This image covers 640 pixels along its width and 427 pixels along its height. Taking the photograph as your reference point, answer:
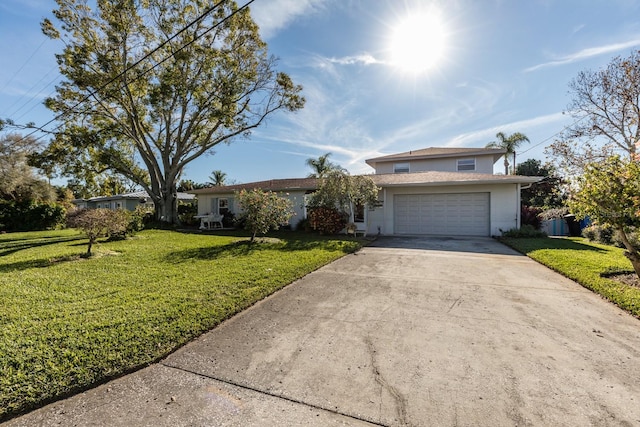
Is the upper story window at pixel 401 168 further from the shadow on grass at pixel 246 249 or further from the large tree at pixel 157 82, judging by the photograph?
the shadow on grass at pixel 246 249

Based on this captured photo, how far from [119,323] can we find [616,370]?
18.6 feet

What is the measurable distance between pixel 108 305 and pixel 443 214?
→ 13994mm

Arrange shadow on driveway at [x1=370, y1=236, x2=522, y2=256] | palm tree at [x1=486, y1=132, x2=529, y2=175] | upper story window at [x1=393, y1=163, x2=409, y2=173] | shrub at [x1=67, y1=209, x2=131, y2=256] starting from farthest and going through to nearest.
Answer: palm tree at [x1=486, y1=132, x2=529, y2=175] < upper story window at [x1=393, y1=163, x2=409, y2=173] < shadow on driveway at [x1=370, y1=236, x2=522, y2=256] < shrub at [x1=67, y1=209, x2=131, y2=256]

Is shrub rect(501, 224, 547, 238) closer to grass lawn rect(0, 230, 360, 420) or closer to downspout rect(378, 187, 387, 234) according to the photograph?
downspout rect(378, 187, 387, 234)

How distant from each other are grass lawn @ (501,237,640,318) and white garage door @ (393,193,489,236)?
316cm

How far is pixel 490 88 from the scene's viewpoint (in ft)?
38.0

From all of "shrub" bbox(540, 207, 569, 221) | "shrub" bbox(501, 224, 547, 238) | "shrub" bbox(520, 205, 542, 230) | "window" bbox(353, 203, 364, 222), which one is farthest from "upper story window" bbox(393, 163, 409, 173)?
"shrub" bbox(501, 224, 547, 238)

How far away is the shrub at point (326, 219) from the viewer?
13.8 m

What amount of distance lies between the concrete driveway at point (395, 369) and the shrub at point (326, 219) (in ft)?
28.4

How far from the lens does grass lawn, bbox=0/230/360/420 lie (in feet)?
9.30

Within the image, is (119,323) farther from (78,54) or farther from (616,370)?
(78,54)

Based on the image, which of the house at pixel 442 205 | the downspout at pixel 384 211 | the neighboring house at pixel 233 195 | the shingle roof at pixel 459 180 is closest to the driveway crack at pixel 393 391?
the house at pixel 442 205

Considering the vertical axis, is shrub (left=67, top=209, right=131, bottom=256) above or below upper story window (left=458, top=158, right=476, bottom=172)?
below

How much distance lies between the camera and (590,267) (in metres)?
6.73
